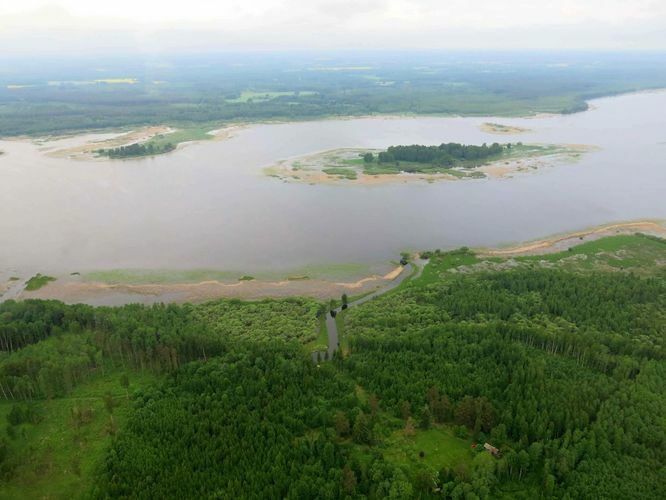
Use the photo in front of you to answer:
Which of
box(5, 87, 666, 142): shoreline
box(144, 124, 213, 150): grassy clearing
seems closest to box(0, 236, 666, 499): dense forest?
box(144, 124, 213, 150): grassy clearing

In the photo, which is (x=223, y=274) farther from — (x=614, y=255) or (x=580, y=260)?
(x=614, y=255)

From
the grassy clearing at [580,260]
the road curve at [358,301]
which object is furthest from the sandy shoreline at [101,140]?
the grassy clearing at [580,260]

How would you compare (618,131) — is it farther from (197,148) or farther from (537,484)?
(537,484)

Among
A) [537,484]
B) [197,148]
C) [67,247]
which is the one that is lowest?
[537,484]

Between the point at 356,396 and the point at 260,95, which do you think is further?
the point at 260,95

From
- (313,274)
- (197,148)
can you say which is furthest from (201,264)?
(197,148)

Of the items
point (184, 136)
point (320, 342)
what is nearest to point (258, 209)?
point (320, 342)

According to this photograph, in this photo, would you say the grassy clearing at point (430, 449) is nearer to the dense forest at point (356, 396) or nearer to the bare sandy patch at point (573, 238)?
the dense forest at point (356, 396)
